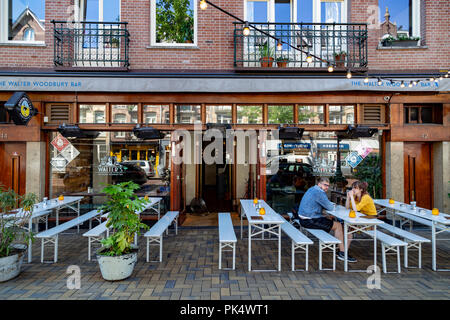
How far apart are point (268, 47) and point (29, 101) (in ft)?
20.6

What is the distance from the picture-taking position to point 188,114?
7449mm

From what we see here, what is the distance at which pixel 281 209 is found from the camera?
7715mm

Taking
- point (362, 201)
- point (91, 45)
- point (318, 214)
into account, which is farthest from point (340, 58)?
point (91, 45)

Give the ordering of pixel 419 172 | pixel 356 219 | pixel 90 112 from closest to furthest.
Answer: pixel 356 219 < pixel 90 112 < pixel 419 172

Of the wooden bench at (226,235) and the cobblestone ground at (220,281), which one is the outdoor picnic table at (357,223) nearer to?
the cobblestone ground at (220,281)

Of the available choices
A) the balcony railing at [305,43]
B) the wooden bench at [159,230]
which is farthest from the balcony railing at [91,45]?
the wooden bench at [159,230]

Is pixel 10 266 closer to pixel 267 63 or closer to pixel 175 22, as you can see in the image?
pixel 175 22

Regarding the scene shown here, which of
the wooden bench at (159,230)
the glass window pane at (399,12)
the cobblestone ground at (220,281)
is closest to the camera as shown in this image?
the cobblestone ground at (220,281)

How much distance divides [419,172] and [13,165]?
10.9 meters

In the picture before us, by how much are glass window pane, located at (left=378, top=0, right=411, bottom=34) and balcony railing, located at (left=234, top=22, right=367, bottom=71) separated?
Answer: 99 centimetres

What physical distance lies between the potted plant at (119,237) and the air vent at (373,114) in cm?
630

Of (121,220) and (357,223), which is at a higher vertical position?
(121,220)

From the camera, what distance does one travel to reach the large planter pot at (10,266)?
413cm
